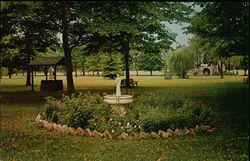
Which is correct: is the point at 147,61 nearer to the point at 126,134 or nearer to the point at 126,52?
Answer: the point at 126,52

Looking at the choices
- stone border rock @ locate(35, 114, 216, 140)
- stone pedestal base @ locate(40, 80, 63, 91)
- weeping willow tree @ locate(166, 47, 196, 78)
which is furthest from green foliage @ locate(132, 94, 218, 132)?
weeping willow tree @ locate(166, 47, 196, 78)

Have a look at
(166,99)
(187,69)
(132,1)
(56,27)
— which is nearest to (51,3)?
(132,1)

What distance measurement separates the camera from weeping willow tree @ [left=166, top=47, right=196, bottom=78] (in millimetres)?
34250

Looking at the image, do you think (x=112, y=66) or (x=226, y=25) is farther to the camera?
(x=112, y=66)

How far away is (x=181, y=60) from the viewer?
35.2m

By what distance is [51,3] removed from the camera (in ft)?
8.93

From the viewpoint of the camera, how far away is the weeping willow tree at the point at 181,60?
34.2 meters

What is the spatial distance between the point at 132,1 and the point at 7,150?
19.9ft

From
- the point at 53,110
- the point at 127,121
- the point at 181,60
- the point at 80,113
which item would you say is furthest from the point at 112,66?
the point at 181,60

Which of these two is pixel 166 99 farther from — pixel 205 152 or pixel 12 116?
pixel 12 116

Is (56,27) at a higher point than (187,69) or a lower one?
higher

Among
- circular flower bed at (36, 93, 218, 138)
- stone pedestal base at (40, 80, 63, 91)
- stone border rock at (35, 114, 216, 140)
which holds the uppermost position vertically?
stone pedestal base at (40, 80, 63, 91)

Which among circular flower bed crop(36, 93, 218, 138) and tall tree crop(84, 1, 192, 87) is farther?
tall tree crop(84, 1, 192, 87)

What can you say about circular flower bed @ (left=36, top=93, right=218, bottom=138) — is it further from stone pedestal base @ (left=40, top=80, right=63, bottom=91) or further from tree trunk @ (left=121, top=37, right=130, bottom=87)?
stone pedestal base @ (left=40, top=80, right=63, bottom=91)
